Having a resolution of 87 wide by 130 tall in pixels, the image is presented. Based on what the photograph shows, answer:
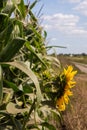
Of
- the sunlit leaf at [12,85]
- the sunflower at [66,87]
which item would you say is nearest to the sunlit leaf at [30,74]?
the sunlit leaf at [12,85]

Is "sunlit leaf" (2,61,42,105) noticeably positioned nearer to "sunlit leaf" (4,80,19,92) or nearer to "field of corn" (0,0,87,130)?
"field of corn" (0,0,87,130)

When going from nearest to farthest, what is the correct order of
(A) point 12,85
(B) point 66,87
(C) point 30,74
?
(C) point 30,74 → (A) point 12,85 → (B) point 66,87

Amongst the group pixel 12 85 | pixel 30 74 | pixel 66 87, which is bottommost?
pixel 66 87

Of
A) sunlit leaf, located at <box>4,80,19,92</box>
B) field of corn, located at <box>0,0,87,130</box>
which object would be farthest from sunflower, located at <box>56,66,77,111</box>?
sunlit leaf, located at <box>4,80,19,92</box>

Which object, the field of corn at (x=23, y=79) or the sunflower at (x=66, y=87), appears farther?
the sunflower at (x=66, y=87)

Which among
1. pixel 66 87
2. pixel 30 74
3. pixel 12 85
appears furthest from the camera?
pixel 66 87

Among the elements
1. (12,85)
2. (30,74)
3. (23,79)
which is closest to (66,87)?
(23,79)

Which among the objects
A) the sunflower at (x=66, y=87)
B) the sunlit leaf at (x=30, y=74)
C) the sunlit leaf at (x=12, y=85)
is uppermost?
the sunlit leaf at (x=30, y=74)

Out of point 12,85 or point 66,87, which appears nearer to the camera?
point 12,85

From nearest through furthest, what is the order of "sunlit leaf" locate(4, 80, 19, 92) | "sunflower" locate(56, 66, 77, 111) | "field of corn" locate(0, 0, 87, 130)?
"field of corn" locate(0, 0, 87, 130), "sunlit leaf" locate(4, 80, 19, 92), "sunflower" locate(56, 66, 77, 111)

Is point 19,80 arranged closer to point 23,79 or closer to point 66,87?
point 23,79

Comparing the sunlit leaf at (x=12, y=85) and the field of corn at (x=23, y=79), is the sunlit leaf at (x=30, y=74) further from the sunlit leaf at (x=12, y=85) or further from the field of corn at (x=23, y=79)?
the sunlit leaf at (x=12, y=85)

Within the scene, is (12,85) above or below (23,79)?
above

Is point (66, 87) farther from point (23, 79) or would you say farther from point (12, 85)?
point (12, 85)
